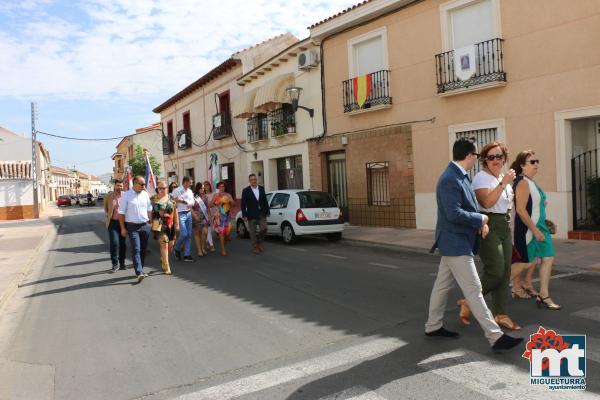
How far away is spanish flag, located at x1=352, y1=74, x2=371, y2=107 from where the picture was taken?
1472 centimetres

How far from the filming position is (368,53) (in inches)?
596

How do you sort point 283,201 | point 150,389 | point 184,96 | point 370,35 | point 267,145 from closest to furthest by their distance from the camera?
point 150,389 < point 283,201 < point 370,35 < point 267,145 < point 184,96

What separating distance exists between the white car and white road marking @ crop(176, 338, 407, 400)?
753cm

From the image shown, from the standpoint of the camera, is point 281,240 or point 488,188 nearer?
point 488,188

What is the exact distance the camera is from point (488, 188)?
173 inches

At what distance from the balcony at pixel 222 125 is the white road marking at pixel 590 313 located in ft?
64.6

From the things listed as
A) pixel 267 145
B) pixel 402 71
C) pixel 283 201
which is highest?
pixel 402 71

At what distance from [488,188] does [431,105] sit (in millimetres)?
9213

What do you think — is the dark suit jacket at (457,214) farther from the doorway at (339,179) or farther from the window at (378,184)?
the doorway at (339,179)

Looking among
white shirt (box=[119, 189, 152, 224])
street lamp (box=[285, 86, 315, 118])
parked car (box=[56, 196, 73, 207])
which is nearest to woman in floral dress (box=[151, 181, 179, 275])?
white shirt (box=[119, 189, 152, 224])

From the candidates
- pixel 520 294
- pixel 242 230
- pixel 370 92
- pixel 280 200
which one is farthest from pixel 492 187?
pixel 370 92

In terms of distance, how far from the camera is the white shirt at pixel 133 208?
829cm

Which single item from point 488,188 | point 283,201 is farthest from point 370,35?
point 488,188

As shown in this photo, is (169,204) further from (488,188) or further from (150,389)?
(488,188)
